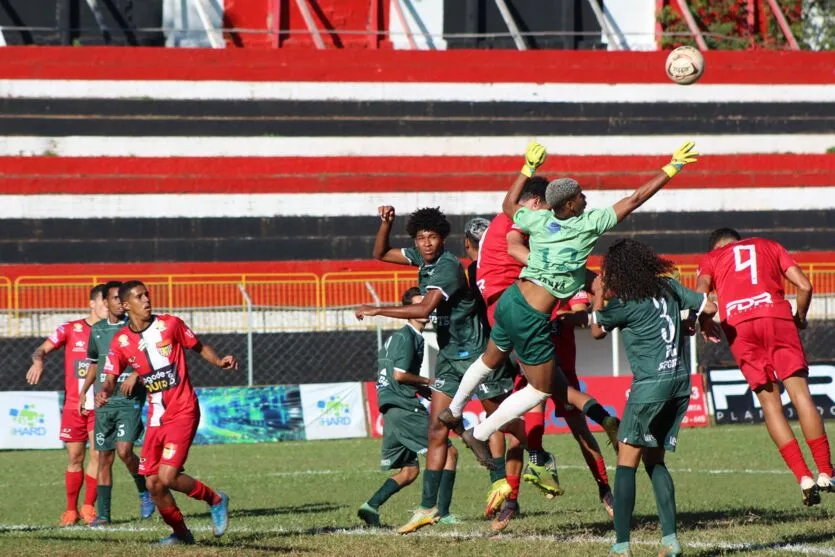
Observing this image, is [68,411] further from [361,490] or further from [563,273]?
[563,273]

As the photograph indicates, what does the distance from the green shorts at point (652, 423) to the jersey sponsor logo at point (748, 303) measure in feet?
6.84

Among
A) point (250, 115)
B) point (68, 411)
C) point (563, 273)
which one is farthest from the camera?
point (250, 115)

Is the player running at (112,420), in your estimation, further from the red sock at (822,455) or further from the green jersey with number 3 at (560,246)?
the red sock at (822,455)

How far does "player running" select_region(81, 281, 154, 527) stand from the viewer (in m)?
12.1

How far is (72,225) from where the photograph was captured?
3161 centimetres

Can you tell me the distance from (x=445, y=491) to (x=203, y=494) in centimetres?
199

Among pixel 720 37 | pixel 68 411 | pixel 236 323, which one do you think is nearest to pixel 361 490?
pixel 68 411

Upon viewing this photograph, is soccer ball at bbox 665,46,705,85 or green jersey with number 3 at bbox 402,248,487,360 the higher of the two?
soccer ball at bbox 665,46,705,85

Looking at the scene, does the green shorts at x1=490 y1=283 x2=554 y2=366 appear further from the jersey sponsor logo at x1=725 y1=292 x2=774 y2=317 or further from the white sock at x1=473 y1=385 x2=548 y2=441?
the jersey sponsor logo at x1=725 y1=292 x2=774 y2=317

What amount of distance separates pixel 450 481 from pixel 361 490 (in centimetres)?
373

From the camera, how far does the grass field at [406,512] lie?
30.5 ft

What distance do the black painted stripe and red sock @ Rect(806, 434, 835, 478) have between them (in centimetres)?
2463

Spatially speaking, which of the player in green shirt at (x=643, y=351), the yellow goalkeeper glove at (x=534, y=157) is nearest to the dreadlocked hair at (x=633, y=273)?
the player in green shirt at (x=643, y=351)

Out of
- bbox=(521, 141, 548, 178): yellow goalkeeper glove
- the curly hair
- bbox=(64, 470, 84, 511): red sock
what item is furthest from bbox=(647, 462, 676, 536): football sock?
bbox=(64, 470, 84, 511): red sock
